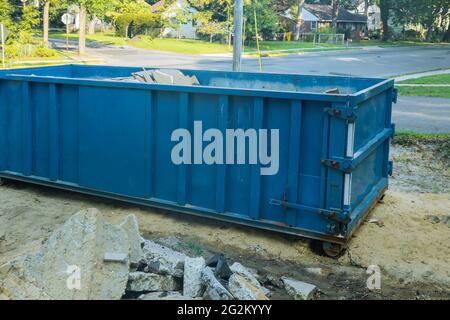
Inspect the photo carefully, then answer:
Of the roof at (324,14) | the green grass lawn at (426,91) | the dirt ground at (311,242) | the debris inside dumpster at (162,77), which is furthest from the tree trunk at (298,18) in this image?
the dirt ground at (311,242)

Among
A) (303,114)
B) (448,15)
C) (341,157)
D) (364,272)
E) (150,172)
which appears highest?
(448,15)

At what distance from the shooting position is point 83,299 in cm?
450

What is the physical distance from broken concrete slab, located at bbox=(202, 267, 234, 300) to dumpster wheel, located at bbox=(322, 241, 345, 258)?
181cm

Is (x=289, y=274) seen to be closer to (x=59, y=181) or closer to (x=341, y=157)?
(x=341, y=157)

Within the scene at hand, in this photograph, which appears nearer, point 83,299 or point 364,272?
point 83,299

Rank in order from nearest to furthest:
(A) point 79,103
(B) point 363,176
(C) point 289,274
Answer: (C) point 289,274
(B) point 363,176
(A) point 79,103

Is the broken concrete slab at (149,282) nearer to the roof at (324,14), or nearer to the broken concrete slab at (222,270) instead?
the broken concrete slab at (222,270)

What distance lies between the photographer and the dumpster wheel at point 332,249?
628cm

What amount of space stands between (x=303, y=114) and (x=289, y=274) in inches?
65.4

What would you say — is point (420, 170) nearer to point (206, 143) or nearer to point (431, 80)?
point (206, 143)

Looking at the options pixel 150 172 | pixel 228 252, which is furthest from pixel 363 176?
pixel 150 172

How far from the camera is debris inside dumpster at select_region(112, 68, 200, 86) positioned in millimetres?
8352
